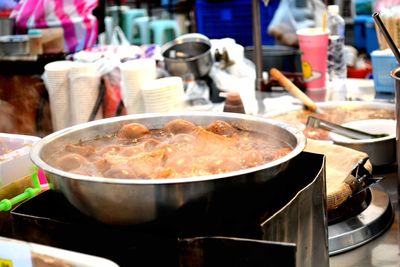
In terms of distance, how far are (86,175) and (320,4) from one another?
12.2 feet

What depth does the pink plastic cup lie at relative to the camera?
2.76 meters

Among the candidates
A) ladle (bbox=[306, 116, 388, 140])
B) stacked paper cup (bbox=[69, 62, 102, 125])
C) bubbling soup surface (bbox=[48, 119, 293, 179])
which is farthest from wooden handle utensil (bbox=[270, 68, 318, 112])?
bubbling soup surface (bbox=[48, 119, 293, 179])

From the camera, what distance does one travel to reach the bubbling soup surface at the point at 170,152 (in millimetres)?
1061

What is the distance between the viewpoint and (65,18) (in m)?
3.42

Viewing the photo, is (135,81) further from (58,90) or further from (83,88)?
(58,90)

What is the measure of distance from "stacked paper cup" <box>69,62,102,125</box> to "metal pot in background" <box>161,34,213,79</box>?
0.37 meters

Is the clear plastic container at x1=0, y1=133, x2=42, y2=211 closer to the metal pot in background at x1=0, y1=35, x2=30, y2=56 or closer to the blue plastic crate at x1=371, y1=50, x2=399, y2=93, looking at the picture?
the metal pot in background at x1=0, y1=35, x2=30, y2=56

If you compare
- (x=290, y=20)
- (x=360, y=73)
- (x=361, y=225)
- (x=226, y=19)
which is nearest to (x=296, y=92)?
(x=361, y=225)

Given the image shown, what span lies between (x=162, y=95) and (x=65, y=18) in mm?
1508

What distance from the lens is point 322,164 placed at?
1145mm

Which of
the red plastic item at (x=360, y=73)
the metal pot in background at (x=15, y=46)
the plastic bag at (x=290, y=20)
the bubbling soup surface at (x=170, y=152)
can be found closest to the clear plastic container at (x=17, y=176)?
the bubbling soup surface at (x=170, y=152)

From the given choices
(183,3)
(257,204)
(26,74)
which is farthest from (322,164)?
(183,3)

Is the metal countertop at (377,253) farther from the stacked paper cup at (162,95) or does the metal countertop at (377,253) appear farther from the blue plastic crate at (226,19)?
the blue plastic crate at (226,19)

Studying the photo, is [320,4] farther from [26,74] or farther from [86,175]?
[86,175]
